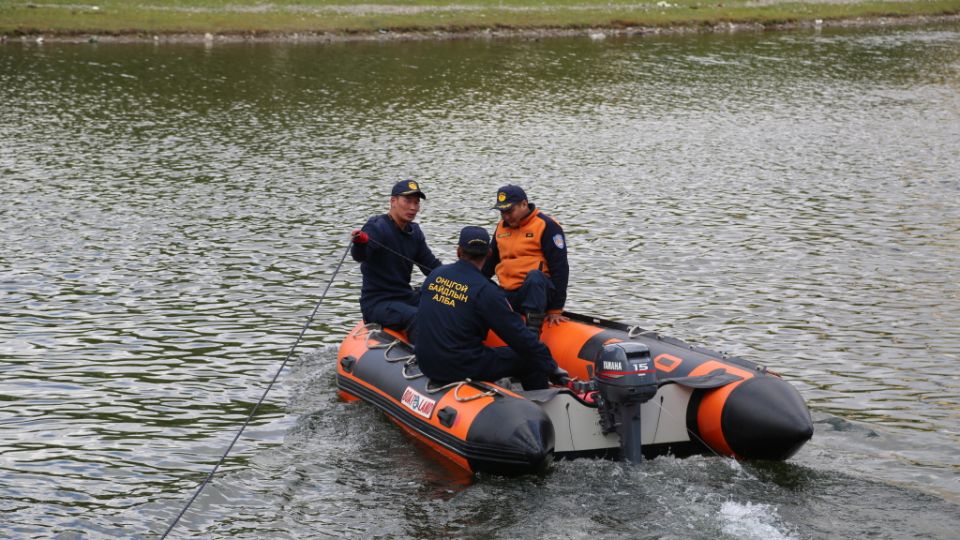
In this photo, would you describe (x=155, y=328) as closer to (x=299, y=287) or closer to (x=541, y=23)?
(x=299, y=287)

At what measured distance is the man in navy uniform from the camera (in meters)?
10.3

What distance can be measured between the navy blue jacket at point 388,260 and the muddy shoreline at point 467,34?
3477cm

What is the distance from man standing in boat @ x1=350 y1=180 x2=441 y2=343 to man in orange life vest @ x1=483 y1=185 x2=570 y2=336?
1.01 meters

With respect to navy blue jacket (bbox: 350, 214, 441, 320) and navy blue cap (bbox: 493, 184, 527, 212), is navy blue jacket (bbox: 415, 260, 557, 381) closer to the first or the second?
navy blue cap (bbox: 493, 184, 527, 212)

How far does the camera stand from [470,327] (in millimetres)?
10469

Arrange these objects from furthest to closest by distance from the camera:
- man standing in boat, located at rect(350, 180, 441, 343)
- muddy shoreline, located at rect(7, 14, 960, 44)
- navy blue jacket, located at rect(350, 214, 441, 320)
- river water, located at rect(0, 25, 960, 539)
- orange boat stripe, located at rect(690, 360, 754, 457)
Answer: muddy shoreline, located at rect(7, 14, 960, 44), navy blue jacket, located at rect(350, 214, 441, 320), man standing in boat, located at rect(350, 180, 441, 343), orange boat stripe, located at rect(690, 360, 754, 457), river water, located at rect(0, 25, 960, 539)

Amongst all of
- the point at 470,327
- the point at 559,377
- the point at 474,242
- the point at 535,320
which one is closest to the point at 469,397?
the point at 470,327

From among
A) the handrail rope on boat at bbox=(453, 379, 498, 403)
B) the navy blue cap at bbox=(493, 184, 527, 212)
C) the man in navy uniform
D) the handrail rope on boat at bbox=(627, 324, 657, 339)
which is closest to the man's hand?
the handrail rope on boat at bbox=(627, 324, 657, 339)

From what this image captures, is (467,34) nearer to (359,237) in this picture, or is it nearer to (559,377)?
(359,237)

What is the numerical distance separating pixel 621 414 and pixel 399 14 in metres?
43.0

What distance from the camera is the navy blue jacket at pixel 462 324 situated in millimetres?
10344

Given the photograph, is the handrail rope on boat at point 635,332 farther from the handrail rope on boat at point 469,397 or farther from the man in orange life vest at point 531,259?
the handrail rope on boat at point 469,397

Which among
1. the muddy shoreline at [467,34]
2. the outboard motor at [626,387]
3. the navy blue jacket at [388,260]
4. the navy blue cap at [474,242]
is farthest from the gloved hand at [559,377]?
the muddy shoreline at [467,34]

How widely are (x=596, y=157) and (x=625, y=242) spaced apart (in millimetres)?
7729
